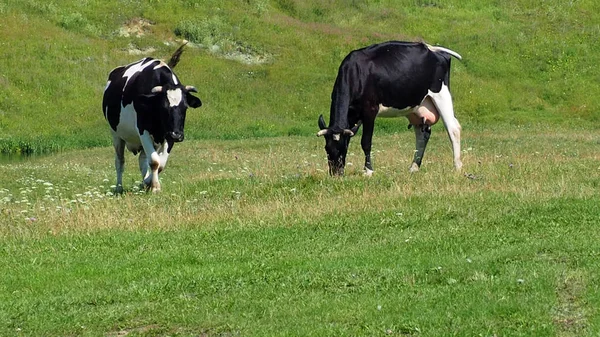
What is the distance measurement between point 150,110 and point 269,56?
1406 inches

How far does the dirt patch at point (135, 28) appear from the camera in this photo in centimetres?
5688

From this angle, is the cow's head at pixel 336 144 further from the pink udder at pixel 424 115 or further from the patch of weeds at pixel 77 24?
the patch of weeds at pixel 77 24

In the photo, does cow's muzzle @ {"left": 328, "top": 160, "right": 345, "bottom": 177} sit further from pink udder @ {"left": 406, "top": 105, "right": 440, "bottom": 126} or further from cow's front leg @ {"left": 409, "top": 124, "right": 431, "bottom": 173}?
pink udder @ {"left": 406, "top": 105, "right": 440, "bottom": 126}

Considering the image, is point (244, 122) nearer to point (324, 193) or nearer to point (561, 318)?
point (324, 193)

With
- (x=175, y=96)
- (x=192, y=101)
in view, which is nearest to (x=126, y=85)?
(x=192, y=101)

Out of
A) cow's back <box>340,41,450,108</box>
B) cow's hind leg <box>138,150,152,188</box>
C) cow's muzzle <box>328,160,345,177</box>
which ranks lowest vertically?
cow's hind leg <box>138,150,152,188</box>

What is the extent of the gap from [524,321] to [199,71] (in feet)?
150

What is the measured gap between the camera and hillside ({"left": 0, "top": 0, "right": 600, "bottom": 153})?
46.6 metres

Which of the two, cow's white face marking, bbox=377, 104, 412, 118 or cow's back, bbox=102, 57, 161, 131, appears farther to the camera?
cow's back, bbox=102, 57, 161, 131

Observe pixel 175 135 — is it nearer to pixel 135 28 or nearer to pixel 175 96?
pixel 175 96

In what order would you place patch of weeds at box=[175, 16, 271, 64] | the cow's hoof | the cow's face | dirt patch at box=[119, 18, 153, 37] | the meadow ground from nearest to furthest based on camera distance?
the meadow ground, the cow's hoof, the cow's face, patch of weeds at box=[175, 16, 271, 64], dirt patch at box=[119, 18, 153, 37]

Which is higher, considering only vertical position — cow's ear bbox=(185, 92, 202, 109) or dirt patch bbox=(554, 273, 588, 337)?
dirt patch bbox=(554, 273, 588, 337)

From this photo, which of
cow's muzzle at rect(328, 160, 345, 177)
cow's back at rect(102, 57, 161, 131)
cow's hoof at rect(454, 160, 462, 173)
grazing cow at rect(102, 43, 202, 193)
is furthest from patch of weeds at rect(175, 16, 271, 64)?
cow's muzzle at rect(328, 160, 345, 177)

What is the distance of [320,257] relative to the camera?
11945 millimetres
